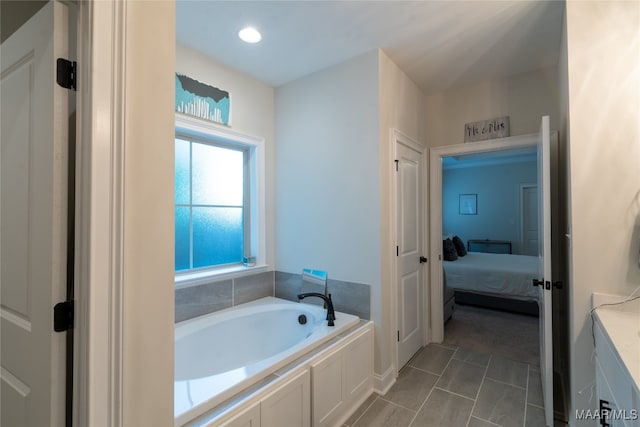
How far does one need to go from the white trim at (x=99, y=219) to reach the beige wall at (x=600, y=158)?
2111mm

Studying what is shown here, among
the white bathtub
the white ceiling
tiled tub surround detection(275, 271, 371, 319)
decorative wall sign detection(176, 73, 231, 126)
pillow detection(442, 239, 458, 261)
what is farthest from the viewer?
pillow detection(442, 239, 458, 261)

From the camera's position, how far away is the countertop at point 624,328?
0.95 meters

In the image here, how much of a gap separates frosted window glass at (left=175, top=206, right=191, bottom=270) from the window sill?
0.32 feet

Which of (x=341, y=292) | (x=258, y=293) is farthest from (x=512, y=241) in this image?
(x=258, y=293)

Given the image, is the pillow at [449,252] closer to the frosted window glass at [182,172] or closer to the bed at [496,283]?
the bed at [496,283]

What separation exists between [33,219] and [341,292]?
6.37ft

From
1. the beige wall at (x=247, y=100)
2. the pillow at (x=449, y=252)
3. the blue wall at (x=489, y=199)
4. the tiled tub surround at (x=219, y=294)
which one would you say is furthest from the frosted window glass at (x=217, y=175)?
the blue wall at (x=489, y=199)

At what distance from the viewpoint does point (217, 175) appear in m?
2.57

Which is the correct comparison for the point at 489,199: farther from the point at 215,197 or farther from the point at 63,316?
the point at 63,316

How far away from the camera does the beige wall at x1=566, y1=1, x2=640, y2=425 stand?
1455 mm

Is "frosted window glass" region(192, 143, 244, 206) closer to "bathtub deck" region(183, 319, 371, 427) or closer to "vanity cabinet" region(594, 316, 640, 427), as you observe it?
"bathtub deck" region(183, 319, 371, 427)

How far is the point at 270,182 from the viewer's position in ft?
9.31

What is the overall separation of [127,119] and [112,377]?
745 mm

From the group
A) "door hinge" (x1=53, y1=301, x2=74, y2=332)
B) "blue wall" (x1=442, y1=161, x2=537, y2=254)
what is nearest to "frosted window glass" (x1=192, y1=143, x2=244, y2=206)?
"door hinge" (x1=53, y1=301, x2=74, y2=332)
